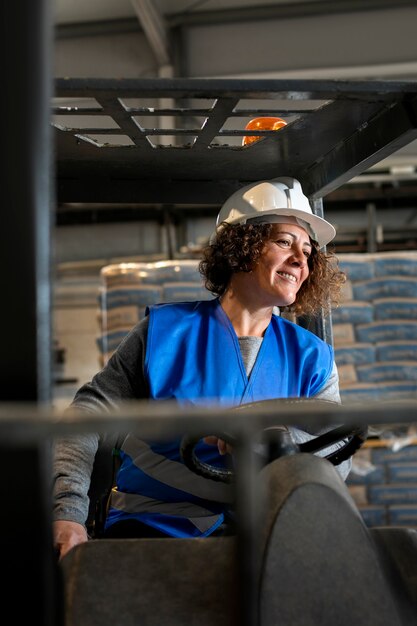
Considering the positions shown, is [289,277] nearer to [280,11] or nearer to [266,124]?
[266,124]

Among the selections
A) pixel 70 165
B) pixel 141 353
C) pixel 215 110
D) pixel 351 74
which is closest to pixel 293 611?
pixel 215 110

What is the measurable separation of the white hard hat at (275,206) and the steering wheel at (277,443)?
103cm

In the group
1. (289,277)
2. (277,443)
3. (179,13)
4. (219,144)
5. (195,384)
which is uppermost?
(179,13)

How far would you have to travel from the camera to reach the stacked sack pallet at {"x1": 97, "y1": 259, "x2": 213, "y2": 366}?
5.69 meters

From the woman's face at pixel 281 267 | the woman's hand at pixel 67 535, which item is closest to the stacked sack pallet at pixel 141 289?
the woman's face at pixel 281 267

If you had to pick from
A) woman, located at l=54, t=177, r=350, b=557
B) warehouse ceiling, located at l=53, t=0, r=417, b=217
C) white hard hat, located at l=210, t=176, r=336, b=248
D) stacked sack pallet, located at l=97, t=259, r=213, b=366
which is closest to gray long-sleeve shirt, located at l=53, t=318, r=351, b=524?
woman, located at l=54, t=177, r=350, b=557

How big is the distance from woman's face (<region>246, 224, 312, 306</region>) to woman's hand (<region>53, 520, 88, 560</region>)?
0.94 meters

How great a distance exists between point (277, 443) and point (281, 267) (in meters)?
1.39

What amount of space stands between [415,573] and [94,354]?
32.7 ft

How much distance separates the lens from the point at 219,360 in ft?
7.86

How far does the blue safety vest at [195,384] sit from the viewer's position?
7.39 ft

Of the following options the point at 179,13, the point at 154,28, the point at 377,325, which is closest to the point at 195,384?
the point at 377,325

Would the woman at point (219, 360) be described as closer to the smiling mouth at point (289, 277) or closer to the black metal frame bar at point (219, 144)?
the smiling mouth at point (289, 277)

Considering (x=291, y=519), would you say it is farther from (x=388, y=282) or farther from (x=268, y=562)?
(x=388, y=282)
